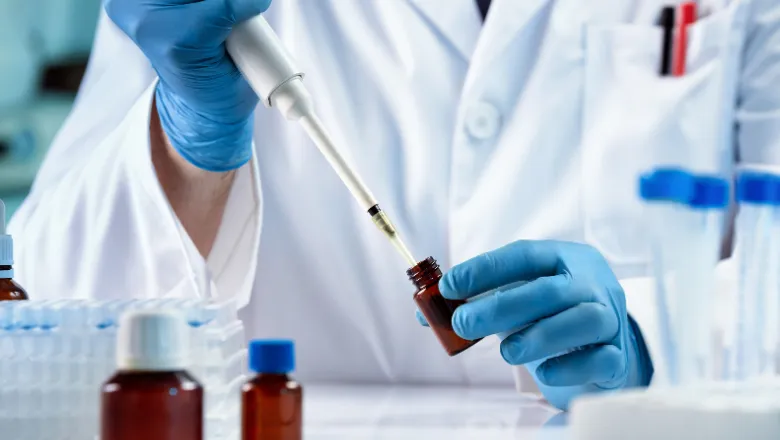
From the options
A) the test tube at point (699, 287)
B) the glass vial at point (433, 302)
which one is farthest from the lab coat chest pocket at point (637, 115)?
the test tube at point (699, 287)

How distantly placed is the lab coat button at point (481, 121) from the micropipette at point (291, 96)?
46cm

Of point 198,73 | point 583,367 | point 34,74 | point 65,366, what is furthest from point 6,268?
point 34,74

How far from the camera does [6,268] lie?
1.10m

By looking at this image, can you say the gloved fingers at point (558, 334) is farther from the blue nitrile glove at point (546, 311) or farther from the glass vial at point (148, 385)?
the glass vial at point (148, 385)

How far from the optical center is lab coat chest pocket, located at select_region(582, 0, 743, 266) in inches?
61.9

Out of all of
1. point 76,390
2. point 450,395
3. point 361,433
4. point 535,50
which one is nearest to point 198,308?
point 76,390

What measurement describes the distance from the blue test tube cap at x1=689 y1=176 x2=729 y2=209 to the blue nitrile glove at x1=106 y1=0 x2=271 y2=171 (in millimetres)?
692

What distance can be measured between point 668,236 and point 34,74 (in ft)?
10.2

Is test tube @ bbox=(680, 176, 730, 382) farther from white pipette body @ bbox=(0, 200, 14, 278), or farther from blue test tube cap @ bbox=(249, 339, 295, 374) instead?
white pipette body @ bbox=(0, 200, 14, 278)

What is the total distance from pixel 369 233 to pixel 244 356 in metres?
0.62

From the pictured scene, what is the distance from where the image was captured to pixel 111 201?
1.54 metres

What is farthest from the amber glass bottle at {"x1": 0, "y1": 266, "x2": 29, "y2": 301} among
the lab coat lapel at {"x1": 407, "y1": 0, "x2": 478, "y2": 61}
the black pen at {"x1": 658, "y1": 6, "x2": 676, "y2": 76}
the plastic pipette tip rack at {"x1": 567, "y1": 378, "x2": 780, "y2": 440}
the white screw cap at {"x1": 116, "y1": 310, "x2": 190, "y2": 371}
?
the black pen at {"x1": 658, "y1": 6, "x2": 676, "y2": 76}

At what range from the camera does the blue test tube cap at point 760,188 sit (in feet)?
2.40

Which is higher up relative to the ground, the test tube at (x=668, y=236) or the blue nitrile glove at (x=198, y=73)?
the blue nitrile glove at (x=198, y=73)
